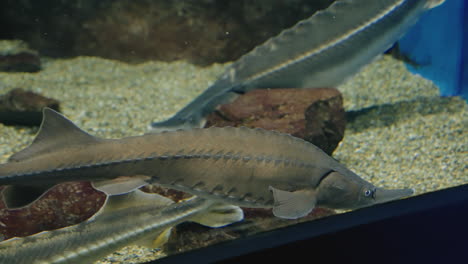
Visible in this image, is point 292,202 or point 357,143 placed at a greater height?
point 357,143

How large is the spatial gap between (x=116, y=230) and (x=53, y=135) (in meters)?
0.38

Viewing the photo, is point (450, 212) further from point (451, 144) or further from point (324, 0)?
point (324, 0)

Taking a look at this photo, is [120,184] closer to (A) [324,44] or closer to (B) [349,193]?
(B) [349,193]

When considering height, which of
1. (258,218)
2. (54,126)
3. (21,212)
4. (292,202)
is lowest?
(21,212)

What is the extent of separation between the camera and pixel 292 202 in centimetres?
148

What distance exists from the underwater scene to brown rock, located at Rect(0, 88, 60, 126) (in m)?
0.01

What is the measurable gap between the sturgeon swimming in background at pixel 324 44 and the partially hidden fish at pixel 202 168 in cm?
147

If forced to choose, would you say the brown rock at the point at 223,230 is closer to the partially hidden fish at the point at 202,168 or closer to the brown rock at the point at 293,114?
the partially hidden fish at the point at 202,168

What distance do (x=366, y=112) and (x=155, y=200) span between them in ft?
7.63

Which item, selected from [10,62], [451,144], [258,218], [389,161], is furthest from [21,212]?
[10,62]

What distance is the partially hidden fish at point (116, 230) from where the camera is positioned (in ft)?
4.42

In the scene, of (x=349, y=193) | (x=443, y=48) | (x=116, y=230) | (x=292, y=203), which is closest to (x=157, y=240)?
(x=116, y=230)

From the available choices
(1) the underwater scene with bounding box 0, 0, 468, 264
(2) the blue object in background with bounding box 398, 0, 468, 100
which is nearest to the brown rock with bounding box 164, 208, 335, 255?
(1) the underwater scene with bounding box 0, 0, 468, 264

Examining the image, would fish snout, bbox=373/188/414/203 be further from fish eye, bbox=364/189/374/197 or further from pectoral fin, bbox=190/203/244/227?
pectoral fin, bbox=190/203/244/227
